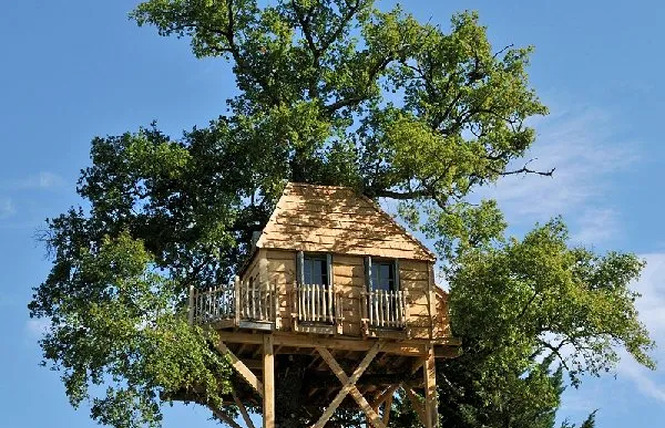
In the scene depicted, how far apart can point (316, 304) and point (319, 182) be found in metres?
4.62

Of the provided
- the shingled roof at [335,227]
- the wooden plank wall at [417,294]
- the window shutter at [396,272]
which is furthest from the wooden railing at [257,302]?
the wooden plank wall at [417,294]

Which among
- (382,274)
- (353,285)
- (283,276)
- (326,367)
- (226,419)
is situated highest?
(382,274)

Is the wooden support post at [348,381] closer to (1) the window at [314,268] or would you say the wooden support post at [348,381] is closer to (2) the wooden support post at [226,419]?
(1) the window at [314,268]

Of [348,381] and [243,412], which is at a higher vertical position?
[348,381]

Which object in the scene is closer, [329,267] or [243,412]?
[329,267]

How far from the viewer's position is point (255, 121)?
30266 millimetres

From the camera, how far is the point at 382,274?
29.4m

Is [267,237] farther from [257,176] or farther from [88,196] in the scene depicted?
[88,196]

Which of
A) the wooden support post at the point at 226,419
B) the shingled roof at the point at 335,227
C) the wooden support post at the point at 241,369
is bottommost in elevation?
the wooden support post at the point at 226,419

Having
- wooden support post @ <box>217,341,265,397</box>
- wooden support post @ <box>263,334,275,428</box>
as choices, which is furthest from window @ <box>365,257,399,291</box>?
wooden support post @ <box>217,341,265,397</box>

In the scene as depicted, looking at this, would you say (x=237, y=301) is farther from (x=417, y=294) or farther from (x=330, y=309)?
(x=417, y=294)

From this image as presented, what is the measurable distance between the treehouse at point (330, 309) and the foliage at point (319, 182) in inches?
32.1

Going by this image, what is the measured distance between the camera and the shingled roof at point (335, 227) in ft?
94.6

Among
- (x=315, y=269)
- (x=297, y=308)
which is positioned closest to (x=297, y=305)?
(x=297, y=308)
